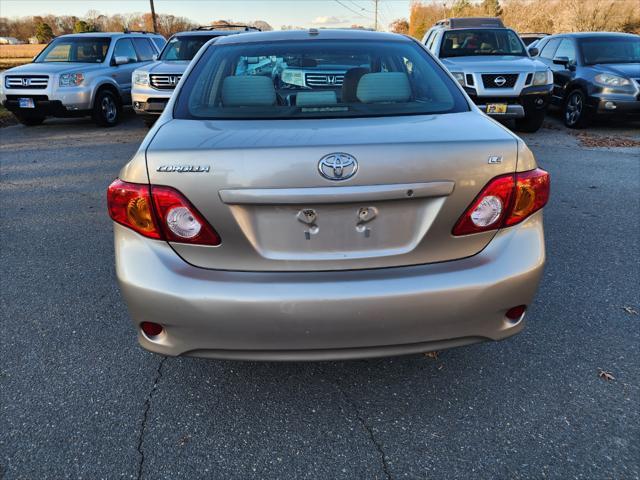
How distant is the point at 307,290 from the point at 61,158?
24.2 ft

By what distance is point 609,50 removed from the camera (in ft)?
32.9

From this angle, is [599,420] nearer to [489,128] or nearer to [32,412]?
[489,128]

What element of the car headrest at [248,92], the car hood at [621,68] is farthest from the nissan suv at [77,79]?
the car hood at [621,68]

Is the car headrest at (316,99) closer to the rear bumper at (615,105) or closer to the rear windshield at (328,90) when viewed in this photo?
the rear windshield at (328,90)

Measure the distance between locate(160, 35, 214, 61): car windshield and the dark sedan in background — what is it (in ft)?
22.4

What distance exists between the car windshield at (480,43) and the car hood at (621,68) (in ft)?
4.71

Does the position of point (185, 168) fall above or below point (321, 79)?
above

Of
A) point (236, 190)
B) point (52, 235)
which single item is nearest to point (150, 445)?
point (236, 190)

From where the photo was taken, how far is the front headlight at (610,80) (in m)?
8.99

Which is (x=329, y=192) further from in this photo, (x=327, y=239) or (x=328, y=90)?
(x=328, y=90)

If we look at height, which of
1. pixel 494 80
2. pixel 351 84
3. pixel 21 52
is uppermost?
pixel 351 84

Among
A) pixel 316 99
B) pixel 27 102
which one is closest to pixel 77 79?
pixel 27 102

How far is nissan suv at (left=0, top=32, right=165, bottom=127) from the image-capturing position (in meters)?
9.98

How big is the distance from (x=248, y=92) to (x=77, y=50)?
10500mm
